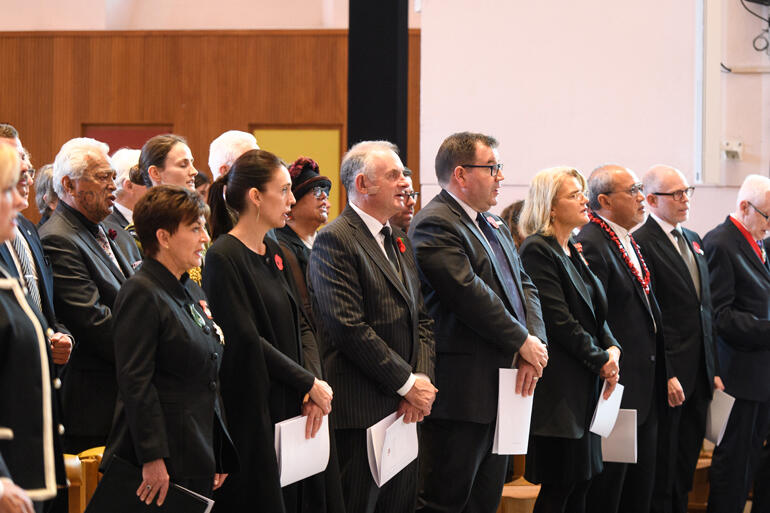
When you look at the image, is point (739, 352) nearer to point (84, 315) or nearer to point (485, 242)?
point (485, 242)

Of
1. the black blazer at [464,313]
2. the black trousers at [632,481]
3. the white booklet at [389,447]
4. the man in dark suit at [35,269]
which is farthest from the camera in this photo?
the black trousers at [632,481]

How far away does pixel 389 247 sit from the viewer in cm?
330

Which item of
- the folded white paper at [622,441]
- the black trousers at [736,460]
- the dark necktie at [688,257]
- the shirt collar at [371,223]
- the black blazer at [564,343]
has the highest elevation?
the shirt collar at [371,223]

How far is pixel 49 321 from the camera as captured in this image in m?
2.71

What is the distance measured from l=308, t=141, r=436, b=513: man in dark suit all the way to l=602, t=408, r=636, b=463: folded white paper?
1.10 metres

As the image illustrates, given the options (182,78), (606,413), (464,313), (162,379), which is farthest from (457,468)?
(182,78)

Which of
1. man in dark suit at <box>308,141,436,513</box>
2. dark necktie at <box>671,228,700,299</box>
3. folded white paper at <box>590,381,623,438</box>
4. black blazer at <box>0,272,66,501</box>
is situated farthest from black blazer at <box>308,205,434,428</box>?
dark necktie at <box>671,228,700,299</box>

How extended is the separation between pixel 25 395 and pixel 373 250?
4.64ft

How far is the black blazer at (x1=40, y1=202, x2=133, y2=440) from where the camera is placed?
119 inches

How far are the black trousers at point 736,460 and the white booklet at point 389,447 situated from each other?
217 centimetres

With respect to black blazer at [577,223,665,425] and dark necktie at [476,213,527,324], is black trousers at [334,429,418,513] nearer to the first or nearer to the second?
dark necktie at [476,213,527,324]

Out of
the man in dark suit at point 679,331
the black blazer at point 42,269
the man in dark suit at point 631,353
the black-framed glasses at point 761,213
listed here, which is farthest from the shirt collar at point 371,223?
the black-framed glasses at point 761,213

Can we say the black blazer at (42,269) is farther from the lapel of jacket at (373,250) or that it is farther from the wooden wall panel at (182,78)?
the wooden wall panel at (182,78)

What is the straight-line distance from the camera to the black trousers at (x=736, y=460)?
4.64 meters
